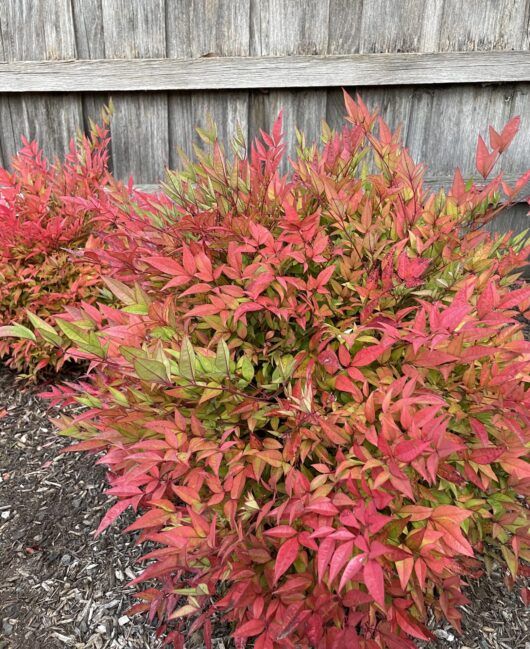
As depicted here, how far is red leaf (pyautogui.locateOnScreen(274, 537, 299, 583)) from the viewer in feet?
3.71

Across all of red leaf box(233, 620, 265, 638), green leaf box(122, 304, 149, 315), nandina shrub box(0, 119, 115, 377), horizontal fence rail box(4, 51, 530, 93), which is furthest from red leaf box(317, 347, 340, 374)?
horizontal fence rail box(4, 51, 530, 93)

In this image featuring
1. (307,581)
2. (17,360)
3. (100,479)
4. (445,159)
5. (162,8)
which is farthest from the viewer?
(445,159)

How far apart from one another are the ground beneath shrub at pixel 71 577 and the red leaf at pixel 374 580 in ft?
3.01

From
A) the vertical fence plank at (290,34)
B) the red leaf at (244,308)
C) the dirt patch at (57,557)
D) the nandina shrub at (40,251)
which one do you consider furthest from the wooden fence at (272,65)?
the red leaf at (244,308)

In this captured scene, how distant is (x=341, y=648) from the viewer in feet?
4.40

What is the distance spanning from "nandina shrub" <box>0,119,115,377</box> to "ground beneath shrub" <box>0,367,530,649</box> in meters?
0.64

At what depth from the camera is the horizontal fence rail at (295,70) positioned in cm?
340

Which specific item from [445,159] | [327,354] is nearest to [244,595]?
[327,354]

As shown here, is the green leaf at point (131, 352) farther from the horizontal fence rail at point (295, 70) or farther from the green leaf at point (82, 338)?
the horizontal fence rail at point (295, 70)

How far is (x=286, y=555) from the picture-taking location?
115 cm

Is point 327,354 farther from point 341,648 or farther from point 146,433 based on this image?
point 341,648

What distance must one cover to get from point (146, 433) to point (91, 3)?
316 centimetres

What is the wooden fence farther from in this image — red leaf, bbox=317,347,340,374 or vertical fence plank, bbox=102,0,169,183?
red leaf, bbox=317,347,340,374

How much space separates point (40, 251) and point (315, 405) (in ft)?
6.37
